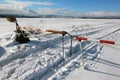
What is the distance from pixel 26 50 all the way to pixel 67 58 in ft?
6.26

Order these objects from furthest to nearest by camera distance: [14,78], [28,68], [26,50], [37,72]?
[26,50], [28,68], [37,72], [14,78]

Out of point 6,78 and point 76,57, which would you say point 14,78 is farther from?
point 76,57

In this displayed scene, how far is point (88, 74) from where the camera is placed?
595cm

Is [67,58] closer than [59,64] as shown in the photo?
No

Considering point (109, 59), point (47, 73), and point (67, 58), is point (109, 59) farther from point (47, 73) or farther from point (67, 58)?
point (47, 73)

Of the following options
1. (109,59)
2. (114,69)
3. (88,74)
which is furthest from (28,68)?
(109,59)

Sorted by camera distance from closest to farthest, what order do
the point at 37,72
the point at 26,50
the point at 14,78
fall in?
the point at 14,78
the point at 37,72
the point at 26,50

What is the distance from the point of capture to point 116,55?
8.70m

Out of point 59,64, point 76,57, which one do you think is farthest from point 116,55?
point 59,64

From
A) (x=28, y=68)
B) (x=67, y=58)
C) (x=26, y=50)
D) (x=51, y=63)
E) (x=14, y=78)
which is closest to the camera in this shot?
(x=14, y=78)

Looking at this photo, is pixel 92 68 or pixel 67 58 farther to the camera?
pixel 67 58

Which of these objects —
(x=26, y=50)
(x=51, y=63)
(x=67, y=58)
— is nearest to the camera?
(x=51, y=63)

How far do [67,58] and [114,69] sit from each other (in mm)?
1865

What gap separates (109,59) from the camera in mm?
7938
